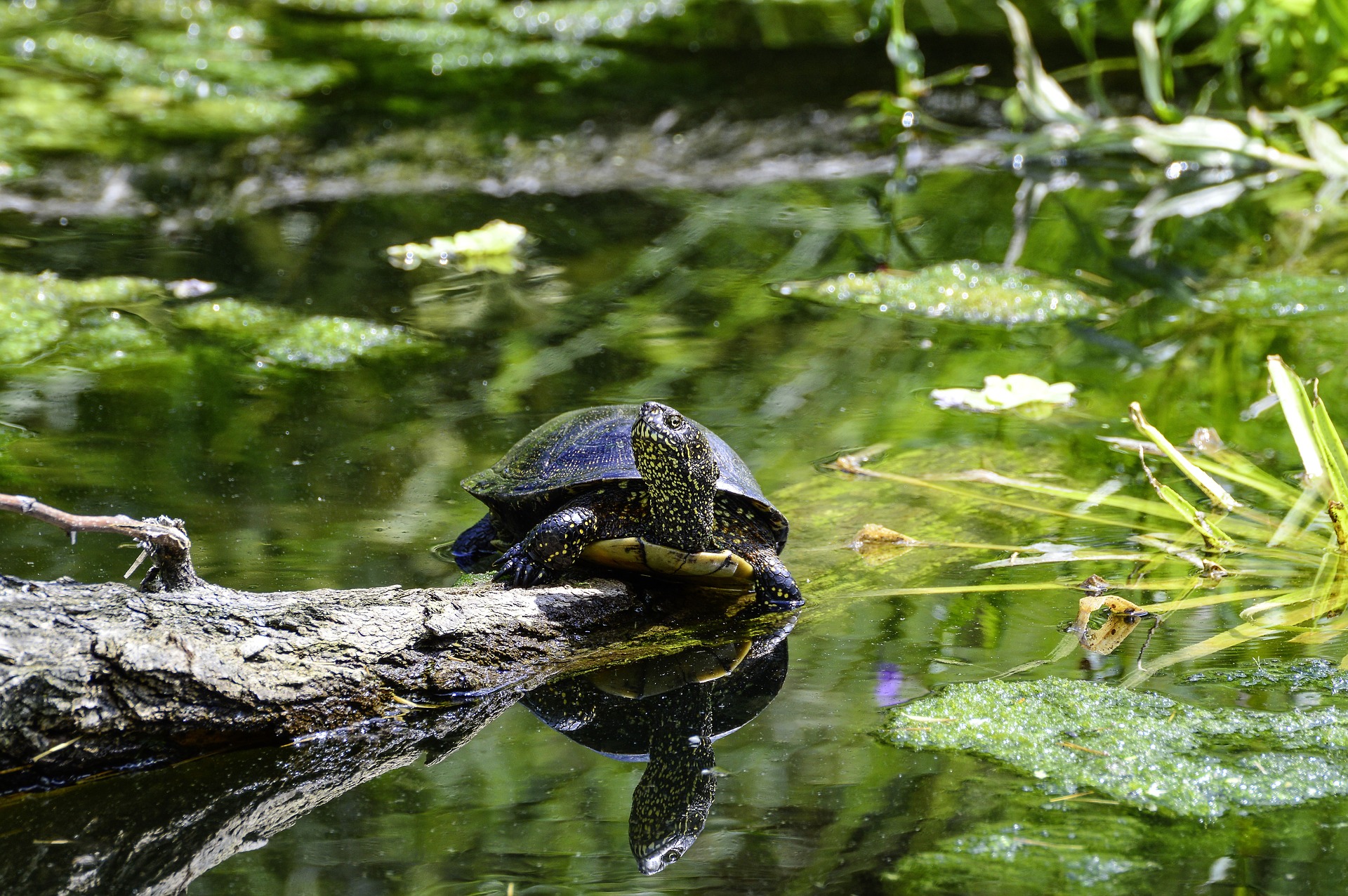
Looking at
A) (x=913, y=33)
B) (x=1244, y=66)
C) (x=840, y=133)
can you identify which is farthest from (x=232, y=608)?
(x=1244, y=66)

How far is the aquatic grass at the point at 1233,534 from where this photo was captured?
2297 millimetres

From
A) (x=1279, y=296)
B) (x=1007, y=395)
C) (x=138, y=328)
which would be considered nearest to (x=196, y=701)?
(x=1007, y=395)

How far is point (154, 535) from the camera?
6.07ft

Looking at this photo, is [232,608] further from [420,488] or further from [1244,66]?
[1244,66]

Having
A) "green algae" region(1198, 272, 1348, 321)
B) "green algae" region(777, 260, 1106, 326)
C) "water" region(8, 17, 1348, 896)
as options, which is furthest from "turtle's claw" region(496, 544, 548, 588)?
"green algae" region(1198, 272, 1348, 321)

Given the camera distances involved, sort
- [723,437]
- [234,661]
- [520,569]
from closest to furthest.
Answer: [234,661] → [520,569] → [723,437]

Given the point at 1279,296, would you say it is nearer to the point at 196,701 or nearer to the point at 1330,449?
the point at 1330,449

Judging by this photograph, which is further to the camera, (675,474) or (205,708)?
(675,474)

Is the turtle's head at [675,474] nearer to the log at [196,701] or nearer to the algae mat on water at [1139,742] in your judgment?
the log at [196,701]

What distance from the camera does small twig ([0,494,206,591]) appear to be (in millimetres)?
1714

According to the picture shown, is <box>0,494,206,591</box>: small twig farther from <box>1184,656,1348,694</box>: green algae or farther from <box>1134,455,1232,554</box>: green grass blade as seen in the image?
<box>1134,455,1232,554</box>: green grass blade

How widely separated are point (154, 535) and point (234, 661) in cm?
23

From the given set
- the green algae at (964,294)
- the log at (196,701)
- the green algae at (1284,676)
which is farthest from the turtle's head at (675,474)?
the green algae at (964,294)

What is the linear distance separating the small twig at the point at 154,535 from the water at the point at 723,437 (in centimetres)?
30
